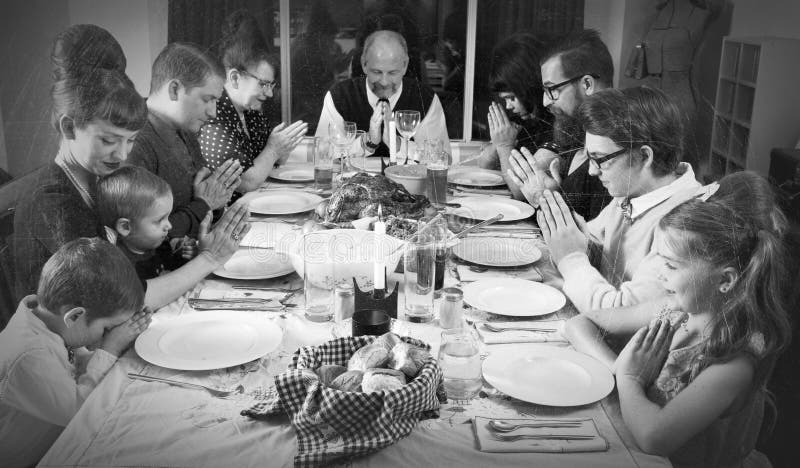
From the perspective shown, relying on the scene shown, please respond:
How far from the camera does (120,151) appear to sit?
1.17m

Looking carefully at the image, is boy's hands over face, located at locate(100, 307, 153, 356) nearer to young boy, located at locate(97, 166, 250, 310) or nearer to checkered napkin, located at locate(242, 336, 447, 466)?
young boy, located at locate(97, 166, 250, 310)

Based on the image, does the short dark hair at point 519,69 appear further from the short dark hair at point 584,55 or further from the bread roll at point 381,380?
the bread roll at point 381,380

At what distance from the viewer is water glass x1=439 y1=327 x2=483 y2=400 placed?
991 mm

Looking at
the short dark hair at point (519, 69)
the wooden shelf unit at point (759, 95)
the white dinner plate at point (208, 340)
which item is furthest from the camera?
the short dark hair at point (519, 69)

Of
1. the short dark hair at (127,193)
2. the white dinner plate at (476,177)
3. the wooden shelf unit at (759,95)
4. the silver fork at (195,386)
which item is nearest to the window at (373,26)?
the short dark hair at (127,193)

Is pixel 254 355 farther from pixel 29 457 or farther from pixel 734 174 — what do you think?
pixel 734 174

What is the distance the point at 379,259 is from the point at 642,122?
462mm

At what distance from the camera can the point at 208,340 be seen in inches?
44.0

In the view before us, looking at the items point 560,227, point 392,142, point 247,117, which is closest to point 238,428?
point 560,227

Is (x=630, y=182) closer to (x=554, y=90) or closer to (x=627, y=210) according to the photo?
(x=627, y=210)

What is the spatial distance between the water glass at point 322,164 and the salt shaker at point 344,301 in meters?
0.69

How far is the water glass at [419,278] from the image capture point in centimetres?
124

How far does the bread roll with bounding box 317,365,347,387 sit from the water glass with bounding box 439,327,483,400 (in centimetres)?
15

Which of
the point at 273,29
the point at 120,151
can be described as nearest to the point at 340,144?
the point at 273,29
